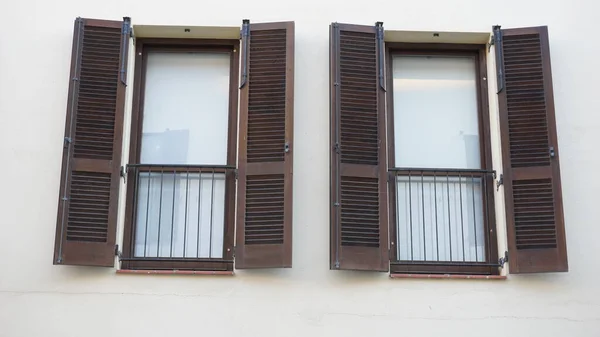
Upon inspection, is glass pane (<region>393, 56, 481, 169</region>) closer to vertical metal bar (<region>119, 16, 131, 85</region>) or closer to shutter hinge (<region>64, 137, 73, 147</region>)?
vertical metal bar (<region>119, 16, 131, 85</region>)

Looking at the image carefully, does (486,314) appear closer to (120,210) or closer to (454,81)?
(454,81)

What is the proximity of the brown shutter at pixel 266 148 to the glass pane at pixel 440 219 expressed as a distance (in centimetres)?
93

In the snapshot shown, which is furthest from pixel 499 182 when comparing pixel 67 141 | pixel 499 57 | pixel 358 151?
pixel 67 141

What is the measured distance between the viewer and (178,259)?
259 inches

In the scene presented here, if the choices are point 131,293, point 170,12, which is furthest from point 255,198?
point 170,12

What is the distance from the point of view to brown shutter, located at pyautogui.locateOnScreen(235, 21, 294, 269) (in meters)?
6.34

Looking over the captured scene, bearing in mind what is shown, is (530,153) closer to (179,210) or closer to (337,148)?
(337,148)

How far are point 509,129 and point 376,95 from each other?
101 centimetres

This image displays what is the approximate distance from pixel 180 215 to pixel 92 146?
0.82 metres

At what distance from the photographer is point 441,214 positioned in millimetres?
6750

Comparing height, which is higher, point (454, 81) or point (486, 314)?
point (454, 81)

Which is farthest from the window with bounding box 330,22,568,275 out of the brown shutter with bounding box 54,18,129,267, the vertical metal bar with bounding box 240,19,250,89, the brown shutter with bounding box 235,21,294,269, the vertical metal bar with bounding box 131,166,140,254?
the brown shutter with bounding box 54,18,129,267

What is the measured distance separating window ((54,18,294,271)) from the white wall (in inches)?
7.5

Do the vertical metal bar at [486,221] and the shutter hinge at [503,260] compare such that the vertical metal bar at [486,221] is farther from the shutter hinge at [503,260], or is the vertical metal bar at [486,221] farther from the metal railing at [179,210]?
the metal railing at [179,210]
